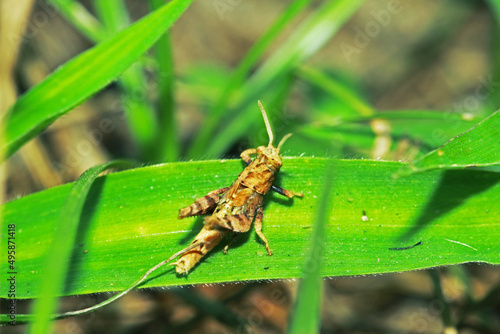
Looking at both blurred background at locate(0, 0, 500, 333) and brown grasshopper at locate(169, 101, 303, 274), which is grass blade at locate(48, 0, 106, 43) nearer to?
blurred background at locate(0, 0, 500, 333)

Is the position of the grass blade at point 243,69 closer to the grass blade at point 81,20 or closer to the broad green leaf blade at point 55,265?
the grass blade at point 81,20

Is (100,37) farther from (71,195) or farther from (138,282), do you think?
(138,282)

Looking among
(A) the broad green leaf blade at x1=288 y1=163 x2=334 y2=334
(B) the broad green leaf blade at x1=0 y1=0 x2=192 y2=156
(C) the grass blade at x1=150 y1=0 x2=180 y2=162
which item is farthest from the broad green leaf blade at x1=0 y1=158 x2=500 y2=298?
(C) the grass blade at x1=150 y1=0 x2=180 y2=162

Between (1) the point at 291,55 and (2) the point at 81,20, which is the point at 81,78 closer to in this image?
(2) the point at 81,20

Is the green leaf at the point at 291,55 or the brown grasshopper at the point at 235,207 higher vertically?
the green leaf at the point at 291,55

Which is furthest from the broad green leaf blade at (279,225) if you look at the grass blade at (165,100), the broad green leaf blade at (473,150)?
the grass blade at (165,100)
